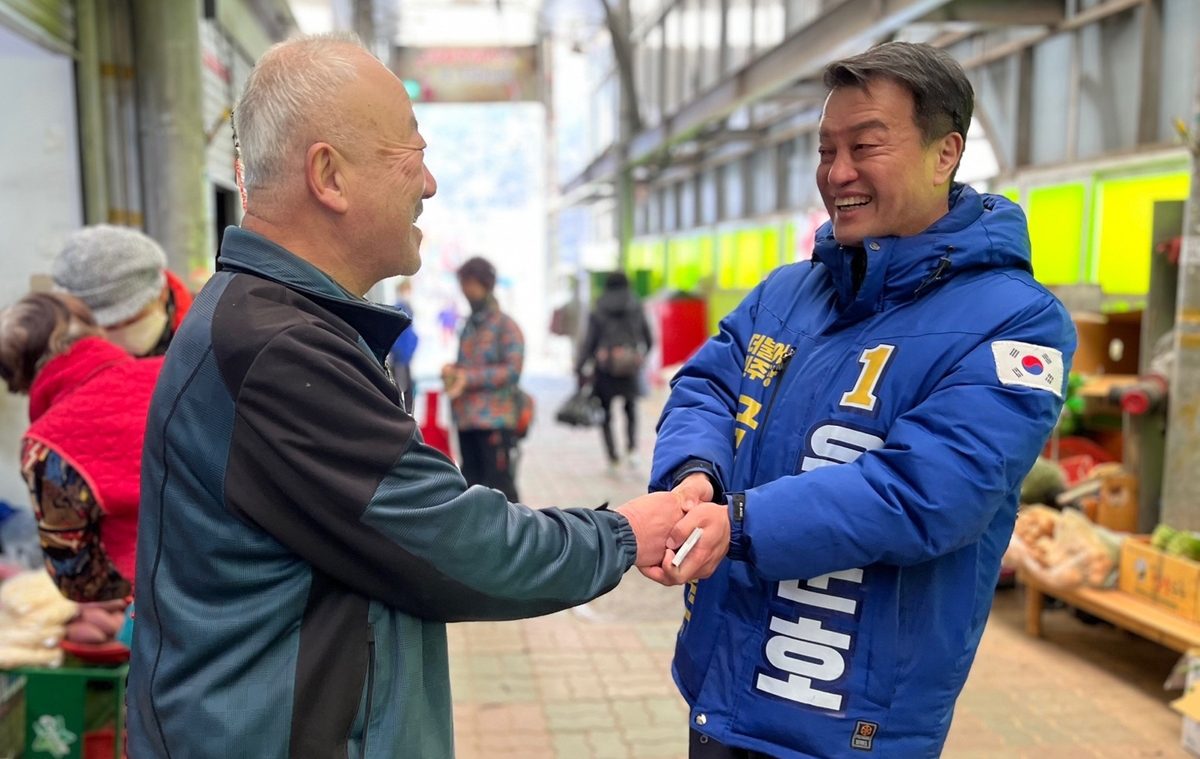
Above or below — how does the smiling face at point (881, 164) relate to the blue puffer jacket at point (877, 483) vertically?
above

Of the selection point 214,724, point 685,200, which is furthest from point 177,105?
point 685,200

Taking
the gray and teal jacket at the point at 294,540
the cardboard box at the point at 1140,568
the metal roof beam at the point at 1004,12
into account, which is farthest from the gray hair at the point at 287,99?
the metal roof beam at the point at 1004,12

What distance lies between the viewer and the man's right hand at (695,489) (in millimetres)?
1843

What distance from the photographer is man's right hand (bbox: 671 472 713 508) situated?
184 centimetres

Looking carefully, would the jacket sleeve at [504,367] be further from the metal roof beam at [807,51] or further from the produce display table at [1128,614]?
the produce display table at [1128,614]

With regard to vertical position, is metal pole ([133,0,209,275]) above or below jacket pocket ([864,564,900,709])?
above

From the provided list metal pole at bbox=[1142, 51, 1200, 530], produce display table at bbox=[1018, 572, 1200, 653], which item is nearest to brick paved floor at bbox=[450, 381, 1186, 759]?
produce display table at bbox=[1018, 572, 1200, 653]

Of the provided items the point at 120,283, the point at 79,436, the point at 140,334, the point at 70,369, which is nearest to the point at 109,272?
the point at 120,283

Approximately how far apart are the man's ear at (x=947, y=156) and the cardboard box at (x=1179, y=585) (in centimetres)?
329

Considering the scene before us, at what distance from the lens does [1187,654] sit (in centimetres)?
416

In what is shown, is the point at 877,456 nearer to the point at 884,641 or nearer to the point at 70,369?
the point at 884,641

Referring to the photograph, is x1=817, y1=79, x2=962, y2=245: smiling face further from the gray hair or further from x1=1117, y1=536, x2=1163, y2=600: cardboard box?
x1=1117, y1=536, x2=1163, y2=600: cardboard box

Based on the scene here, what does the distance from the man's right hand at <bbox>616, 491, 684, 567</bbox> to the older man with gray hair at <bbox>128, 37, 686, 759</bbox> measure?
20 centimetres

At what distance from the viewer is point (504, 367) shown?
6.20 meters
